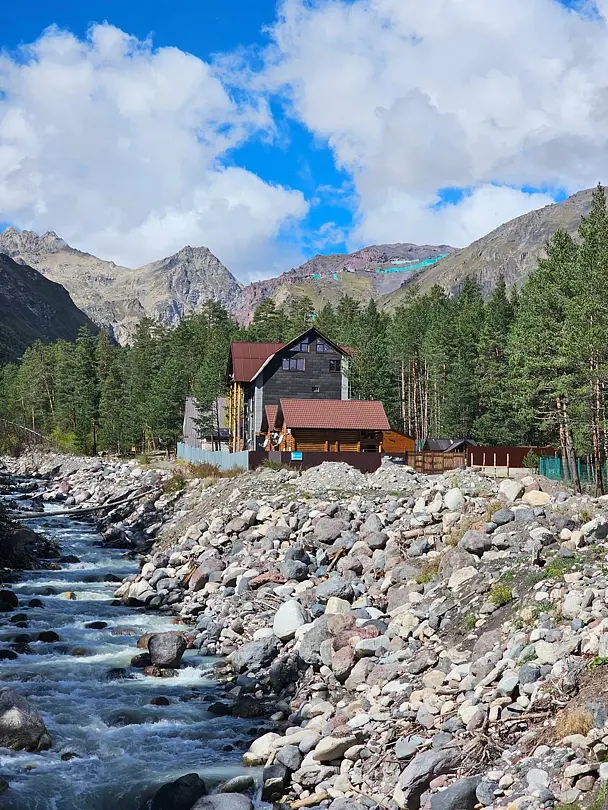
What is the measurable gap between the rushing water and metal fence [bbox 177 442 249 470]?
60.5 ft

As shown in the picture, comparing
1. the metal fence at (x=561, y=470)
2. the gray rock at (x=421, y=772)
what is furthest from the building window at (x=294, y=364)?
the gray rock at (x=421, y=772)

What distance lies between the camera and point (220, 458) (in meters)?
43.7

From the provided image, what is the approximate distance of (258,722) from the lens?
13594mm

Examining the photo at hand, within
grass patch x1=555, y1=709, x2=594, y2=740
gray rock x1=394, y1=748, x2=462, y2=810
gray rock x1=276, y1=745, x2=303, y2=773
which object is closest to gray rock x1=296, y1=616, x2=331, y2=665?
gray rock x1=276, y1=745, x2=303, y2=773

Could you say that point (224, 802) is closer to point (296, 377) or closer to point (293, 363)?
point (296, 377)

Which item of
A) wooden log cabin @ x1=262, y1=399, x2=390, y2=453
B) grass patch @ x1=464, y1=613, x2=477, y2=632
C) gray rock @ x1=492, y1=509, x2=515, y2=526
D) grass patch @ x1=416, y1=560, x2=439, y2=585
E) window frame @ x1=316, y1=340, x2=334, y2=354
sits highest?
window frame @ x1=316, y1=340, x2=334, y2=354

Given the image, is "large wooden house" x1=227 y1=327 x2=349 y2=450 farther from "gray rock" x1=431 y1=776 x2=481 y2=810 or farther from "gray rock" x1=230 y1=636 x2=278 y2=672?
"gray rock" x1=431 y1=776 x2=481 y2=810

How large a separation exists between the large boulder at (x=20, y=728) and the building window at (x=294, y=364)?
41486mm

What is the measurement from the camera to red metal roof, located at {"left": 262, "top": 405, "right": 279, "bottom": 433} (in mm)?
49241

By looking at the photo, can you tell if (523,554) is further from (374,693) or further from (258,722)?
(258,722)

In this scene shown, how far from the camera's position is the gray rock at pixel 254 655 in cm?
1576

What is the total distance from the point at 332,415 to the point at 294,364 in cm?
942

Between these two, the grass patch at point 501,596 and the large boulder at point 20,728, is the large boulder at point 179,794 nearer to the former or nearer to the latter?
the large boulder at point 20,728

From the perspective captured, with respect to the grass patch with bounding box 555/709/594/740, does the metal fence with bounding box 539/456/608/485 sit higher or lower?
higher
